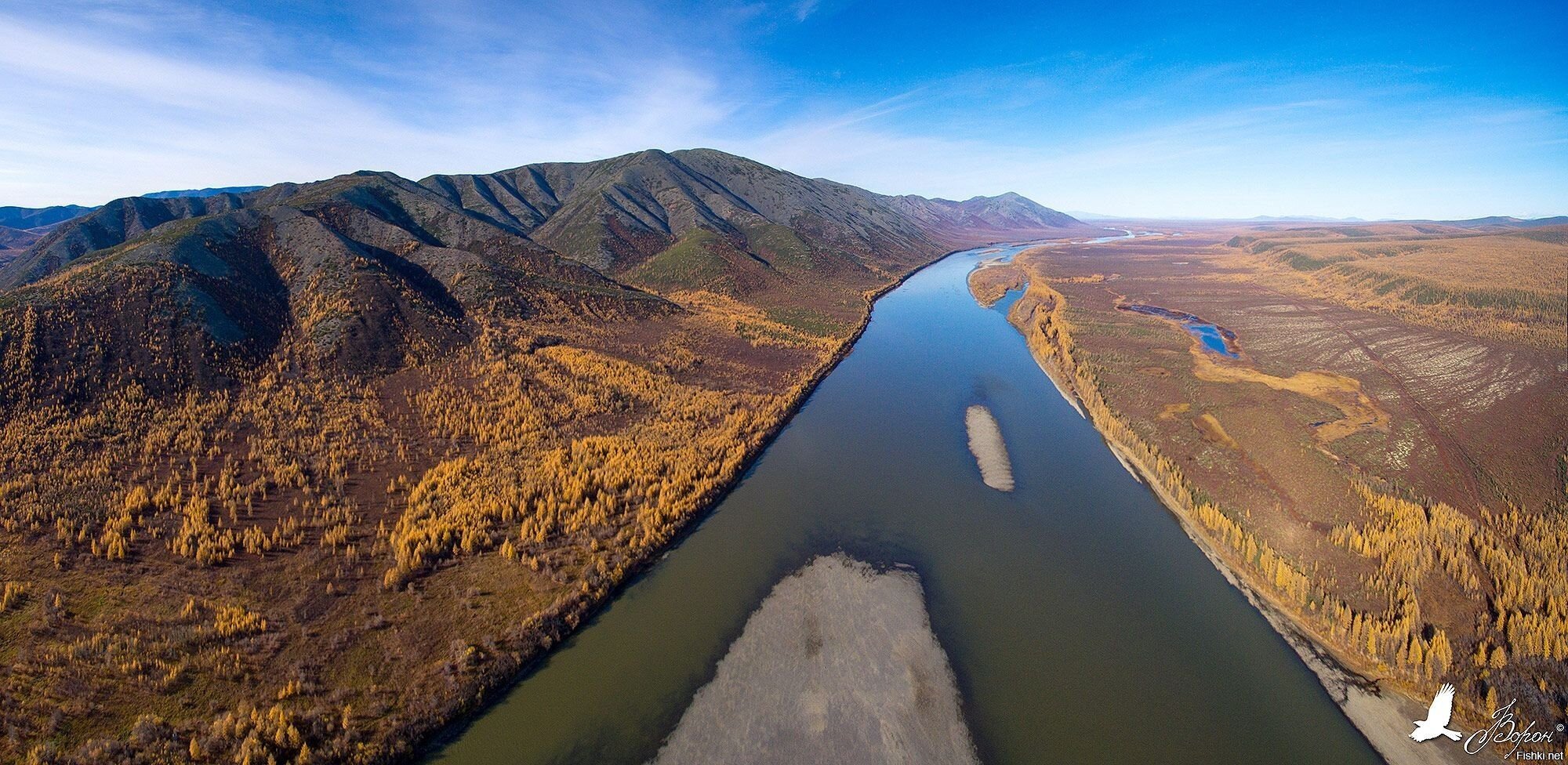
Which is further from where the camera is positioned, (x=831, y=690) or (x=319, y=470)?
(x=319, y=470)

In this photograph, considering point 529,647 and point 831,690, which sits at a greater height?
point 529,647

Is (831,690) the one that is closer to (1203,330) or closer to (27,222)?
(1203,330)

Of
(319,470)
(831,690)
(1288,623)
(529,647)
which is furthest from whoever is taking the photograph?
(319,470)

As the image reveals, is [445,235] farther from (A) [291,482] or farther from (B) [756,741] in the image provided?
(B) [756,741]

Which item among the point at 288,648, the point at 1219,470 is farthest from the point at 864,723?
Result: the point at 1219,470

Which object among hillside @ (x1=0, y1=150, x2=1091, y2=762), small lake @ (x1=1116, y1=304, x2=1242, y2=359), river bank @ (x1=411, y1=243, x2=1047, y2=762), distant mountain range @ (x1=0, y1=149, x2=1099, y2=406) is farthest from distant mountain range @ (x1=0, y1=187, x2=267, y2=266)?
small lake @ (x1=1116, y1=304, x2=1242, y2=359)

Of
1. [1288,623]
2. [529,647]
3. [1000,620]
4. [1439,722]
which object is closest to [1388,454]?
[1288,623]
